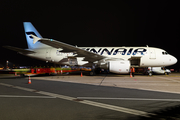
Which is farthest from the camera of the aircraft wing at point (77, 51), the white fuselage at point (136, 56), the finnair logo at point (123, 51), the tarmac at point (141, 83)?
the finnair logo at point (123, 51)

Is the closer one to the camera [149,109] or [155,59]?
[149,109]

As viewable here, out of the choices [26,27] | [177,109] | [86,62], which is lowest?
[177,109]

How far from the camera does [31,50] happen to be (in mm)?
18578

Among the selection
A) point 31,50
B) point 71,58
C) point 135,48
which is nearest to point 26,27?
point 31,50

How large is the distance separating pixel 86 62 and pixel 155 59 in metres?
8.81

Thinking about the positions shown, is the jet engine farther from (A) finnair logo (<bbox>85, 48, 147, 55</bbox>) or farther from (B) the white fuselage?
(A) finnair logo (<bbox>85, 48, 147, 55</bbox>)

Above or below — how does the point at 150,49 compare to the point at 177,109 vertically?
above

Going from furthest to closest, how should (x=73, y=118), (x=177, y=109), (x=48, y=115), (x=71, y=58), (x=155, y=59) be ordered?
1. (x=71, y=58)
2. (x=155, y=59)
3. (x=177, y=109)
4. (x=48, y=115)
5. (x=73, y=118)

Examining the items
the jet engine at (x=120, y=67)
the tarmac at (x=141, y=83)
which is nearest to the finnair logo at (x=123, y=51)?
the jet engine at (x=120, y=67)

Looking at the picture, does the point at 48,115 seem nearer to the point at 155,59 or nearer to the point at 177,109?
the point at 177,109

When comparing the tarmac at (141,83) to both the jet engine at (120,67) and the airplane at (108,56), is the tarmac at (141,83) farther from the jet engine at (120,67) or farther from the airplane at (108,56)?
the airplane at (108,56)

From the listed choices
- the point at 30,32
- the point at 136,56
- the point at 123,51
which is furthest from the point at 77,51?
the point at 30,32

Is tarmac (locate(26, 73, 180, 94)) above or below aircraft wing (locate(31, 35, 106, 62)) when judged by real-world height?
below

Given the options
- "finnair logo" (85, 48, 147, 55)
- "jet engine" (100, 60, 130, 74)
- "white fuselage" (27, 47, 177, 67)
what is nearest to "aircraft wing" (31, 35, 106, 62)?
"white fuselage" (27, 47, 177, 67)
